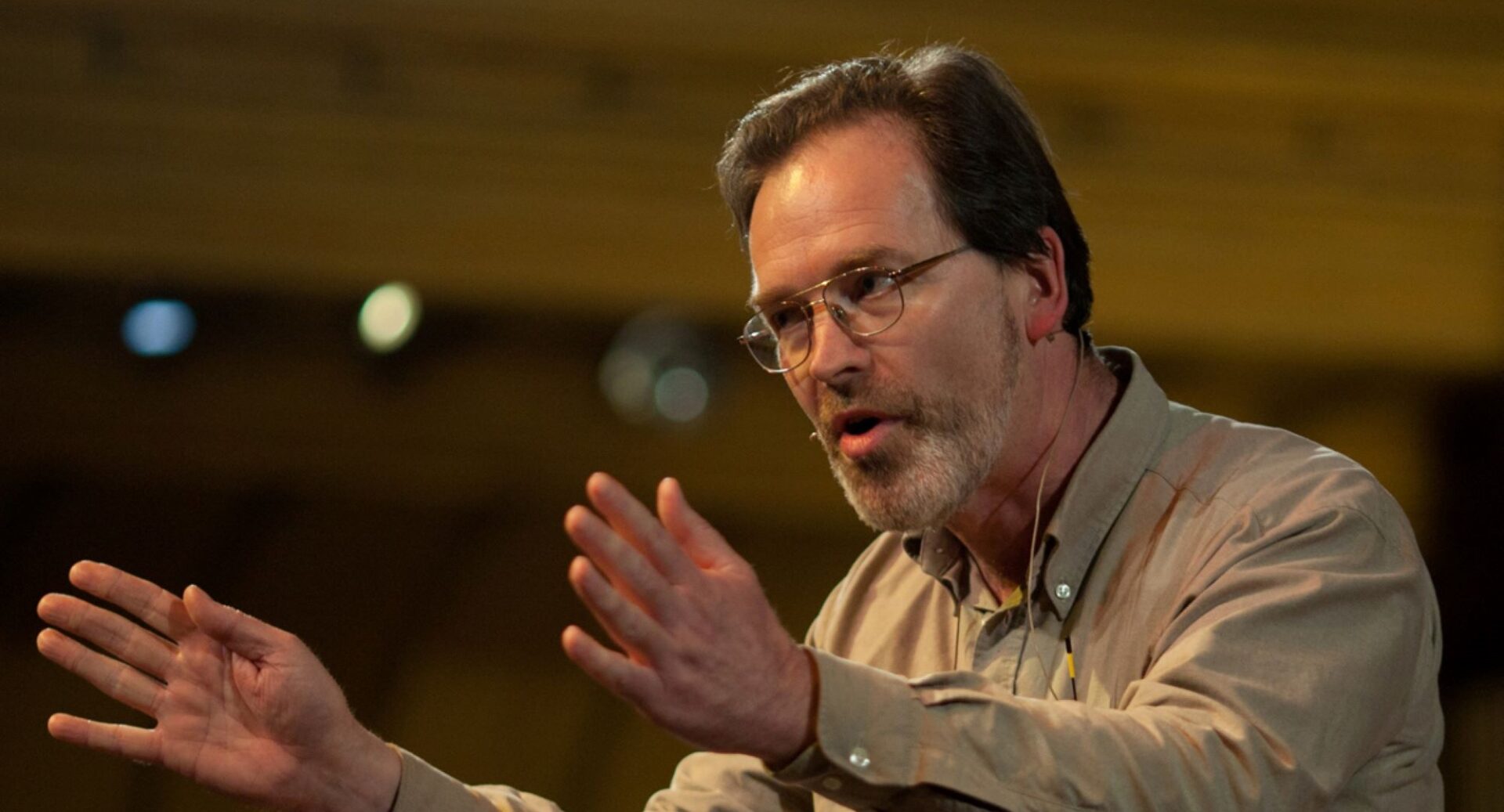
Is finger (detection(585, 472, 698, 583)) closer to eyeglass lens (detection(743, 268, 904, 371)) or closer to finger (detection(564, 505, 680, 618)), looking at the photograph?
finger (detection(564, 505, 680, 618))

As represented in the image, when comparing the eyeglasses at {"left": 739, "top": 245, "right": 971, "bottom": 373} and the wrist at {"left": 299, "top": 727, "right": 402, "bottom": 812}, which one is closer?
the wrist at {"left": 299, "top": 727, "right": 402, "bottom": 812}

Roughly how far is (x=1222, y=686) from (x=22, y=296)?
4347 mm

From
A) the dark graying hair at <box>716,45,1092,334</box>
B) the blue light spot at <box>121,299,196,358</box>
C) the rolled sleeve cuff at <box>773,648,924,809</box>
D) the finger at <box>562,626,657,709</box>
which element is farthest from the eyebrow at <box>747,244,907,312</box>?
the blue light spot at <box>121,299,196,358</box>

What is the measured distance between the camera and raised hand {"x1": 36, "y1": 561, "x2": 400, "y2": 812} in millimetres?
1593

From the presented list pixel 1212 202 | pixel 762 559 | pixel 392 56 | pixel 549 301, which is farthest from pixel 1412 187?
pixel 392 56

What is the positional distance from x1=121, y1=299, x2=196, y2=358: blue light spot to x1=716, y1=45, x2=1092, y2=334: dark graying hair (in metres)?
3.17

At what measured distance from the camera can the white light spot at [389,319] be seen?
4.79m

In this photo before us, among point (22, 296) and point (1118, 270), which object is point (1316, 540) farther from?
point (22, 296)

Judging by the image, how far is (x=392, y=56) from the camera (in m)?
4.41

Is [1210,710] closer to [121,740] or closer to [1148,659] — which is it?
[1148,659]

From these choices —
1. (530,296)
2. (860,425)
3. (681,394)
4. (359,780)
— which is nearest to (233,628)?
(359,780)

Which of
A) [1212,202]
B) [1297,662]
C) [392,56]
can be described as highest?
[392,56]

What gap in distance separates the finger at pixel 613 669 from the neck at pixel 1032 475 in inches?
33.1

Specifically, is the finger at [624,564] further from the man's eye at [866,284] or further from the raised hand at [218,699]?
the man's eye at [866,284]
